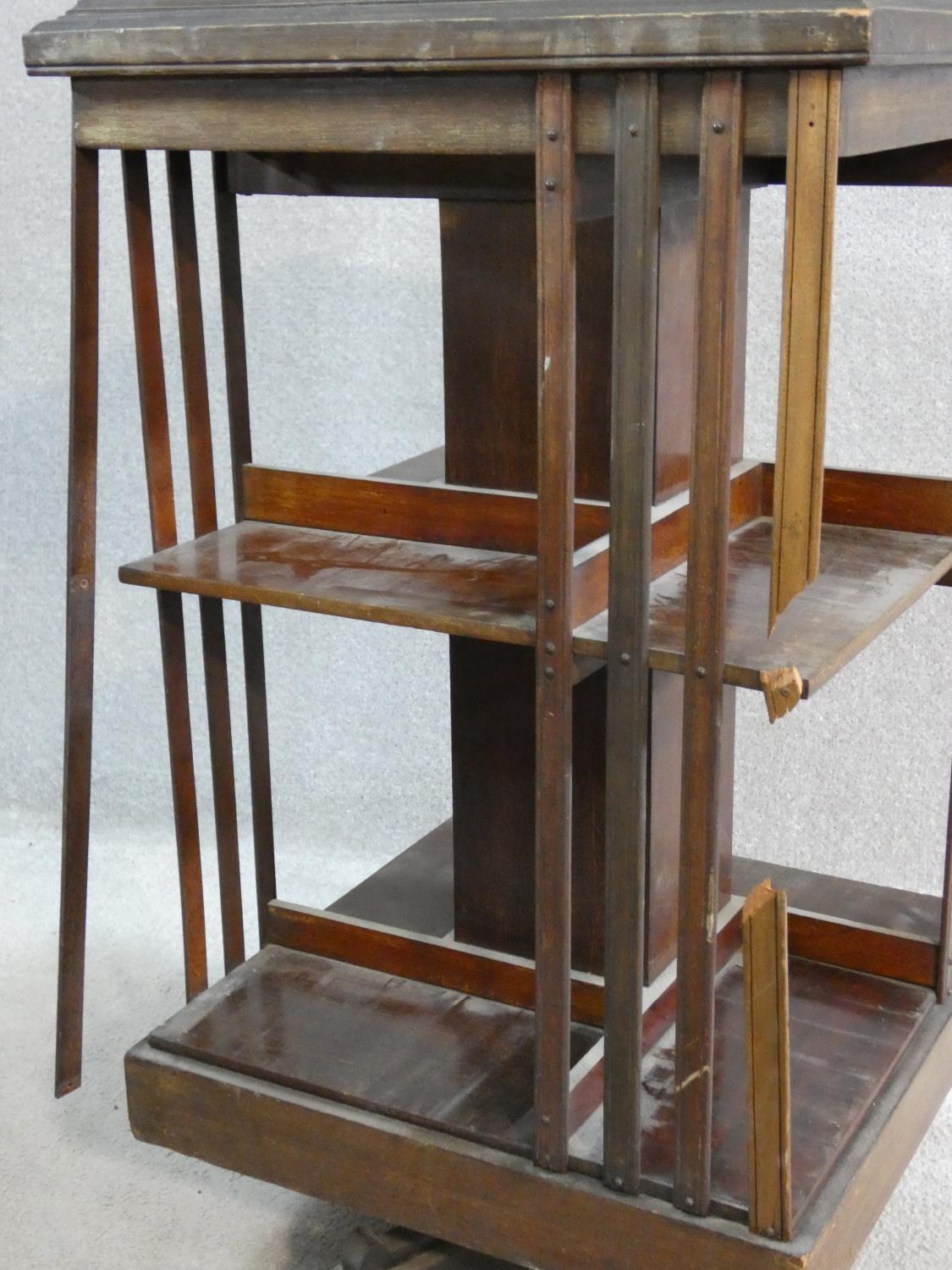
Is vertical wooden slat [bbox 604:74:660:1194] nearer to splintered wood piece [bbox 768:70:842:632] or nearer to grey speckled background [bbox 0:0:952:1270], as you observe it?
splintered wood piece [bbox 768:70:842:632]

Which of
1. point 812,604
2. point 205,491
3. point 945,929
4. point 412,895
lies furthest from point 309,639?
point 812,604

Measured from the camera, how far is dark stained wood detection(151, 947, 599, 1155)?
1508mm

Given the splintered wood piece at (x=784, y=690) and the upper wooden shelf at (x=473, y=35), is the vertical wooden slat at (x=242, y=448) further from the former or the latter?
the splintered wood piece at (x=784, y=690)

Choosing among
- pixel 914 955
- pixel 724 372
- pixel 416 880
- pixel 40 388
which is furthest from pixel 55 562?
pixel 724 372

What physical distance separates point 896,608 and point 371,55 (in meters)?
0.60

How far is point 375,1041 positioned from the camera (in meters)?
1.61

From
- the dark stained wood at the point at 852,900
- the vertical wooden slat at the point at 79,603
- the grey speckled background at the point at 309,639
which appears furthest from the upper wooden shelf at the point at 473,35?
the grey speckled background at the point at 309,639

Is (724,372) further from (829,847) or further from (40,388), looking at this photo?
(40,388)

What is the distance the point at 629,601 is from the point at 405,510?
1.31 ft

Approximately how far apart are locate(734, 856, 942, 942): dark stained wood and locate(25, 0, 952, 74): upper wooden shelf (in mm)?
905

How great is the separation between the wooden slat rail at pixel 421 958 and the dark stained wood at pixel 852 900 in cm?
32

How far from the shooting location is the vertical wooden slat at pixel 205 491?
163 cm

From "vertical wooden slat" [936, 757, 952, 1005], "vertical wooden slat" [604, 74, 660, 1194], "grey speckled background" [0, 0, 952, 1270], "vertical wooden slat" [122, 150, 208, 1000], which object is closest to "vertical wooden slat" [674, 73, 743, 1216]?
"vertical wooden slat" [604, 74, 660, 1194]

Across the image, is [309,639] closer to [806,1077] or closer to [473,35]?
[806,1077]
